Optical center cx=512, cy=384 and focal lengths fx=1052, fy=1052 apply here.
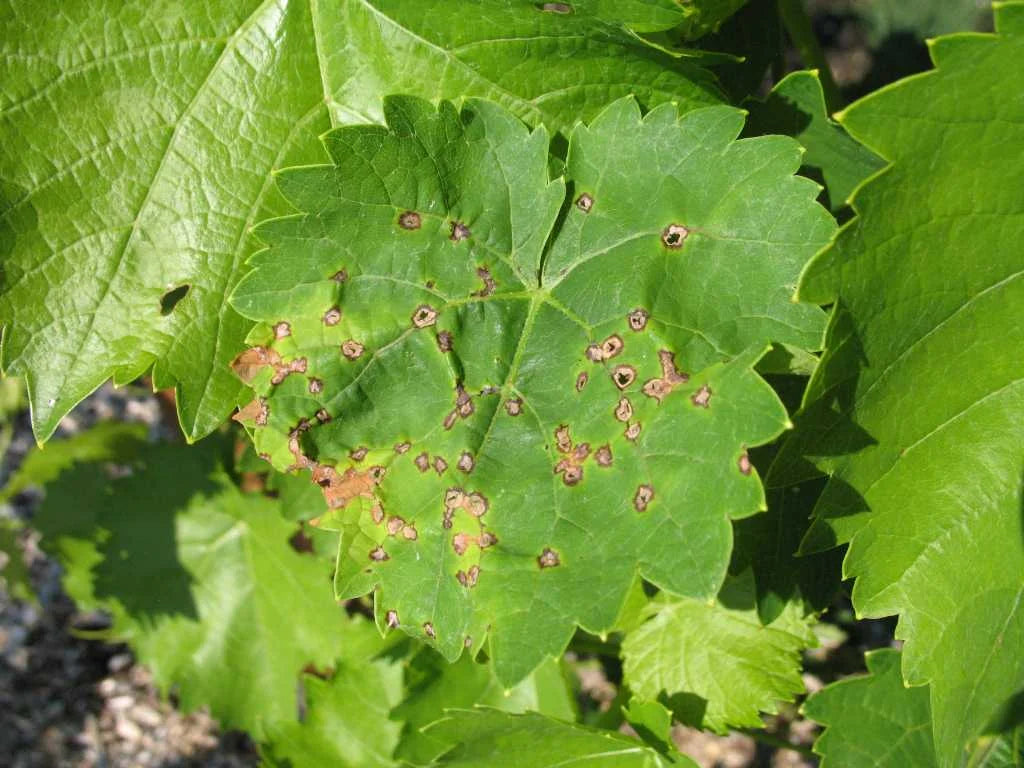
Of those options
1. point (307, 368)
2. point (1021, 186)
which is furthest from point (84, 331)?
point (1021, 186)

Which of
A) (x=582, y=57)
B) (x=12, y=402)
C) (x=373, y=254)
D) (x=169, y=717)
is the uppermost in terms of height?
(x=582, y=57)

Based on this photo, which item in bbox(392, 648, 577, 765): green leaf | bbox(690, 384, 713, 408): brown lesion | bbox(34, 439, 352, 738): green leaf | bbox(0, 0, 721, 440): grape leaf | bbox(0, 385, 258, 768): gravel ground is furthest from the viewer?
bbox(0, 385, 258, 768): gravel ground

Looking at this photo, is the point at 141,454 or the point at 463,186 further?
the point at 141,454

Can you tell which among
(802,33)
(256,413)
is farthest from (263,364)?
(802,33)

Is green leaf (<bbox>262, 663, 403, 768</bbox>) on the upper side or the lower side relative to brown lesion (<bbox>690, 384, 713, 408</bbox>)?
lower

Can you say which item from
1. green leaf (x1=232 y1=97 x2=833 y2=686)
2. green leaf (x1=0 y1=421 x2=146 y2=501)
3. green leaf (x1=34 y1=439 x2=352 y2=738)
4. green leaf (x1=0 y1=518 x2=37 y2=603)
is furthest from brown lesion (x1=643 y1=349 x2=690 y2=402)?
green leaf (x1=0 y1=518 x2=37 y2=603)

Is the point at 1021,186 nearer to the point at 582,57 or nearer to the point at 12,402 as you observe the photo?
the point at 582,57

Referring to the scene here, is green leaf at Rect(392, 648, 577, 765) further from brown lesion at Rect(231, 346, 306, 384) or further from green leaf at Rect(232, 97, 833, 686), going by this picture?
brown lesion at Rect(231, 346, 306, 384)
